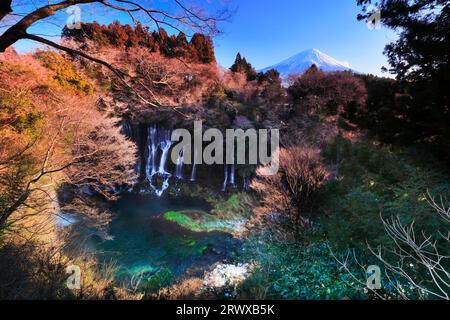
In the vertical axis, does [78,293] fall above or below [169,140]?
below

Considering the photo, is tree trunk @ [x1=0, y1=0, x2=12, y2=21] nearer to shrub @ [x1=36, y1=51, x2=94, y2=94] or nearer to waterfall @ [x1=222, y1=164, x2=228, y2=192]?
shrub @ [x1=36, y1=51, x2=94, y2=94]

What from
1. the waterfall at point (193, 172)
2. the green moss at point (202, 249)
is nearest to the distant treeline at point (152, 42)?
the waterfall at point (193, 172)

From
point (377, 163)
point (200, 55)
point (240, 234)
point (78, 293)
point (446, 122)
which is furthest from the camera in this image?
point (200, 55)

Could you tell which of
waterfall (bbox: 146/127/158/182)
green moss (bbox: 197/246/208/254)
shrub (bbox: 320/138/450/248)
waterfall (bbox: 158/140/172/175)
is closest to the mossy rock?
green moss (bbox: 197/246/208/254)

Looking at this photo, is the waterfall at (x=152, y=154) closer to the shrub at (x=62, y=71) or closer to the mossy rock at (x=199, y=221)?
the mossy rock at (x=199, y=221)

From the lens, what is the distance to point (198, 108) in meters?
17.9

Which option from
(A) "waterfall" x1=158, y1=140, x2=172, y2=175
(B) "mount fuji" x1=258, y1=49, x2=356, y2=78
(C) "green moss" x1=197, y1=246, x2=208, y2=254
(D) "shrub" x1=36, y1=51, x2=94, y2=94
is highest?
(B) "mount fuji" x1=258, y1=49, x2=356, y2=78

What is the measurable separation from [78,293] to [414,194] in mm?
A: 7185

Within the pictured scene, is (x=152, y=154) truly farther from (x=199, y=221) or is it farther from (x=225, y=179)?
(x=199, y=221)

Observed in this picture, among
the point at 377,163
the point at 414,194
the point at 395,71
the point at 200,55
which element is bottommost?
the point at 414,194

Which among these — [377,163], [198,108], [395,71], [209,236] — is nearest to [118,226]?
[209,236]

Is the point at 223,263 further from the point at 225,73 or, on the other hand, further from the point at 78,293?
the point at 225,73

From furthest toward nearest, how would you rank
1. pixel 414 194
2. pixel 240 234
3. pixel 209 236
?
1. pixel 209 236
2. pixel 240 234
3. pixel 414 194

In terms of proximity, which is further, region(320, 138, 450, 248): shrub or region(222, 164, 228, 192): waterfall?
region(222, 164, 228, 192): waterfall
